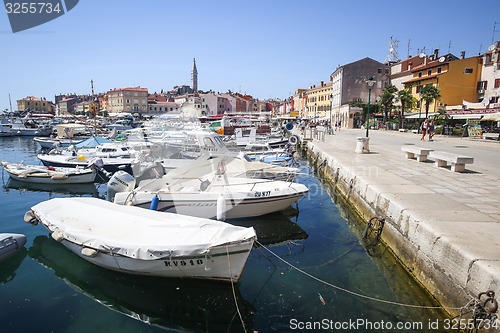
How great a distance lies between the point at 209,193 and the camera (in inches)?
348

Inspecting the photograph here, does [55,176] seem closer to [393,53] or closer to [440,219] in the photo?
[440,219]

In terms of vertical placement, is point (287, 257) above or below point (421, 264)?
below

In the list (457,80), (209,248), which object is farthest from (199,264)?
(457,80)

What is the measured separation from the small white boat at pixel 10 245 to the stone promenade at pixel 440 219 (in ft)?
29.5

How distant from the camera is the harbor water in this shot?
491cm

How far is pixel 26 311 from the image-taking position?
526 cm

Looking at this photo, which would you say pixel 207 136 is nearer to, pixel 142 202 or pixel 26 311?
pixel 142 202

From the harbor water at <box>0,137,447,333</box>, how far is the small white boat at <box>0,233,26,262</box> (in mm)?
268

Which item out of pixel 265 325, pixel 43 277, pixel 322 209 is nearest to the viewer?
pixel 265 325

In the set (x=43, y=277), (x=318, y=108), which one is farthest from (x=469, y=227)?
(x=318, y=108)

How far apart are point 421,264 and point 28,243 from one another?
31.6 ft

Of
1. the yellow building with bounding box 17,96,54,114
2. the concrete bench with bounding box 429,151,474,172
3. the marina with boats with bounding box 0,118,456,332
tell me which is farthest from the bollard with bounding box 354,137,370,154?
the yellow building with bounding box 17,96,54,114

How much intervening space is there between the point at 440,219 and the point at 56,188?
16.3 metres

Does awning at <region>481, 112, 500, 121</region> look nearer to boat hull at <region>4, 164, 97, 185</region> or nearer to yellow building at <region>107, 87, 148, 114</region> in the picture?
boat hull at <region>4, 164, 97, 185</region>
